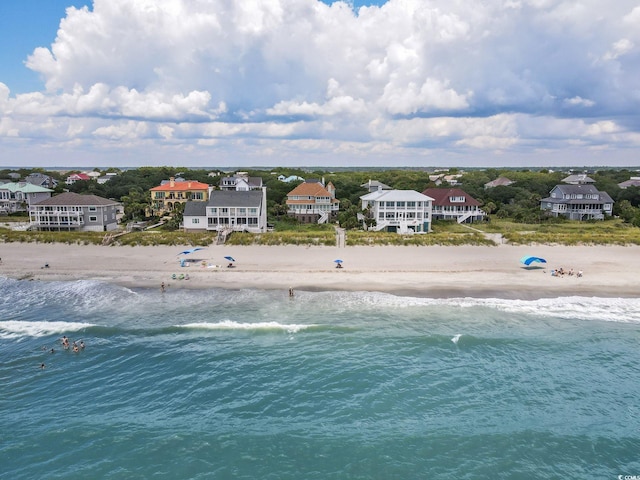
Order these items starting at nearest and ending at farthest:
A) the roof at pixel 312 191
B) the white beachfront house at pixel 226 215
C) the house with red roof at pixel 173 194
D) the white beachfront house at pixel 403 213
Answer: the white beachfront house at pixel 226 215, the white beachfront house at pixel 403 213, the roof at pixel 312 191, the house with red roof at pixel 173 194

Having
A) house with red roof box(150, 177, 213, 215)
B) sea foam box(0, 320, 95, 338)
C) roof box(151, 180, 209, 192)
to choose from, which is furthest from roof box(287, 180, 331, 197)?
sea foam box(0, 320, 95, 338)

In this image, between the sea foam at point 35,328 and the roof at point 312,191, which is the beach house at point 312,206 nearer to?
the roof at point 312,191

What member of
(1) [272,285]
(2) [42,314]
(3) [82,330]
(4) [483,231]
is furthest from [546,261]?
(2) [42,314]

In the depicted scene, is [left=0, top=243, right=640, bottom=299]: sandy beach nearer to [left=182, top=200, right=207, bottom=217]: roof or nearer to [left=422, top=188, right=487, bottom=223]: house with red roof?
[left=182, top=200, right=207, bottom=217]: roof

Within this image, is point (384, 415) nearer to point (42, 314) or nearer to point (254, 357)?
point (254, 357)

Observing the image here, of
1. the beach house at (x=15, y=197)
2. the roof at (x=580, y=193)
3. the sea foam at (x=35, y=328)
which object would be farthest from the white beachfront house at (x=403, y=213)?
the beach house at (x=15, y=197)

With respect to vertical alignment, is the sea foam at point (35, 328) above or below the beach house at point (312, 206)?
below
